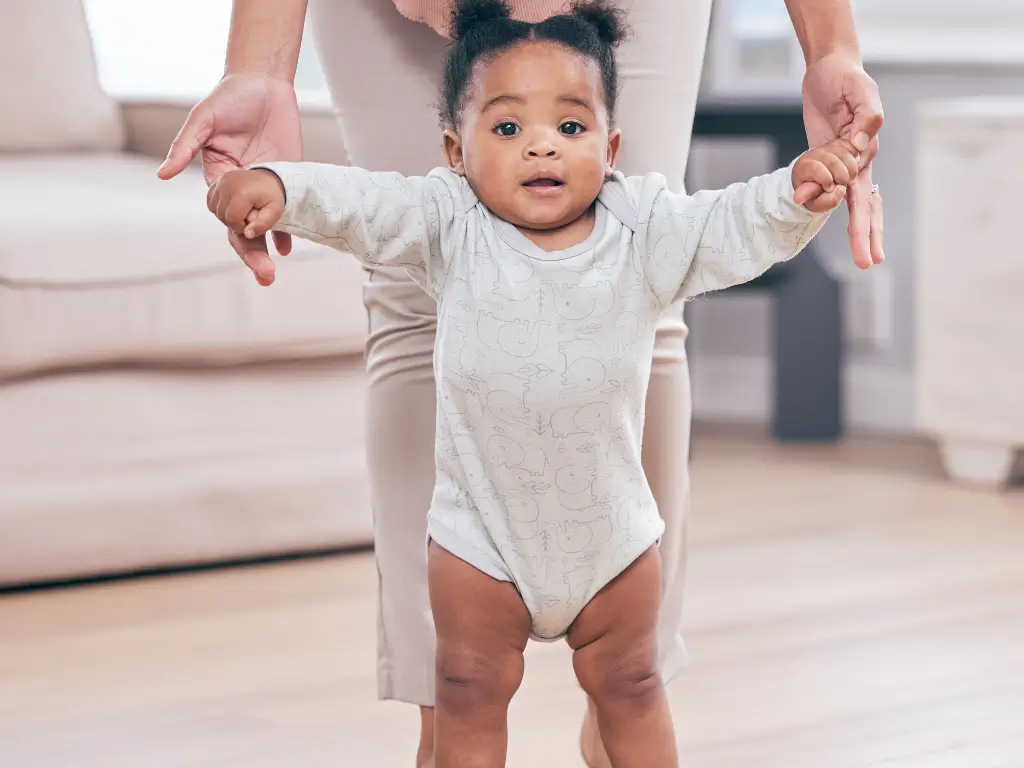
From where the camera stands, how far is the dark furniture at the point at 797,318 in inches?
107

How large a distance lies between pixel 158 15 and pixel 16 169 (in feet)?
2.78

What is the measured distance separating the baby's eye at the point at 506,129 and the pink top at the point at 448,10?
0.12m

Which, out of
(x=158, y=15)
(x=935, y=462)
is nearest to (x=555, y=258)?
(x=935, y=462)

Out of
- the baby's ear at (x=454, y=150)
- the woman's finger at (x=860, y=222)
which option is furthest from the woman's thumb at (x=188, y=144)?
the woman's finger at (x=860, y=222)

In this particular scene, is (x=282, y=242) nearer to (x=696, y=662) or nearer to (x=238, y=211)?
(x=238, y=211)

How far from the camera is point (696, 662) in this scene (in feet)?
4.96

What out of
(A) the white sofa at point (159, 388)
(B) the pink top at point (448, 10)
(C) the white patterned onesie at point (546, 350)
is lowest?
(A) the white sofa at point (159, 388)

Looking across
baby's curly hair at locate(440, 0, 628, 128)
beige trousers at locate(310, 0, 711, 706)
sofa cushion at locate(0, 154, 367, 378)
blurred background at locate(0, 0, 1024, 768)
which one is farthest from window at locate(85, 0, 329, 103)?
baby's curly hair at locate(440, 0, 628, 128)

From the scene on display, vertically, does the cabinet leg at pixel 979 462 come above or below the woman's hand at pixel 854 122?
below

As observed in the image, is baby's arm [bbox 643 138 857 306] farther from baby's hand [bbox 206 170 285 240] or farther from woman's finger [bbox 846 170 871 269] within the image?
baby's hand [bbox 206 170 285 240]

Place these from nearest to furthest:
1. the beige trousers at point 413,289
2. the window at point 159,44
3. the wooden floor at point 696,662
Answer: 1. the beige trousers at point 413,289
2. the wooden floor at point 696,662
3. the window at point 159,44

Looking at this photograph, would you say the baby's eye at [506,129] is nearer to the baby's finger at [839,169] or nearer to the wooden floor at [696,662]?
the baby's finger at [839,169]

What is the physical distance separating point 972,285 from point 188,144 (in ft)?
5.67

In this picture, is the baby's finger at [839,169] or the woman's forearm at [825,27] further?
the woman's forearm at [825,27]
